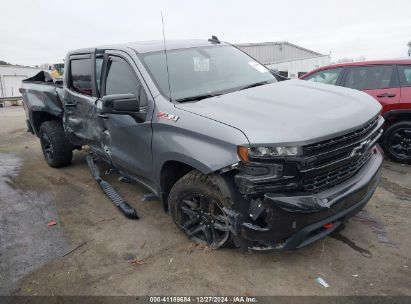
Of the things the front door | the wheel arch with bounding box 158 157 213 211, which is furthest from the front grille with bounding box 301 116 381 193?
the front door

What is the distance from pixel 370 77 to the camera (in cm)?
576

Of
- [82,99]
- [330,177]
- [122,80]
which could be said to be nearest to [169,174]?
[122,80]

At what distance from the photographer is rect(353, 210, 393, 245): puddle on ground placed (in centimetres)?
330

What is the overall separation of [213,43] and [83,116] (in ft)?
6.30

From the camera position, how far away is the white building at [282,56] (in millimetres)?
27234

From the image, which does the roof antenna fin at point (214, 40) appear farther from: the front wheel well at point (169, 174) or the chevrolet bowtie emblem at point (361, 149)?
the chevrolet bowtie emblem at point (361, 149)

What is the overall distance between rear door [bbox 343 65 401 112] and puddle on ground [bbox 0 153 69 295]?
4972 millimetres

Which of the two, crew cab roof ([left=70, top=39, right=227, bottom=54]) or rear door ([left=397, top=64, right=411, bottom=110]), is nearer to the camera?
crew cab roof ([left=70, top=39, right=227, bottom=54])

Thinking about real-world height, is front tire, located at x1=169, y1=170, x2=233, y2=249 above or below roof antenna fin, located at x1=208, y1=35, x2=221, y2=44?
below

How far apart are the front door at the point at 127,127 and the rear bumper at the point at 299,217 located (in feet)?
4.42

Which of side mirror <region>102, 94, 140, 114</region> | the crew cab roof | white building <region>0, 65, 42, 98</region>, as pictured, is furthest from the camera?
white building <region>0, 65, 42, 98</region>

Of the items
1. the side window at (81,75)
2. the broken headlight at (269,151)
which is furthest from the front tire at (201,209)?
the side window at (81,75)

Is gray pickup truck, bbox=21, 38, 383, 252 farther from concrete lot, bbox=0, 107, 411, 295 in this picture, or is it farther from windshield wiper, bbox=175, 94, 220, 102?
concrete lot, bbox=0, 107, 411, 295

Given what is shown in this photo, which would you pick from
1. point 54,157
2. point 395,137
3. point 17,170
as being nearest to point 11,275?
point 54,157
